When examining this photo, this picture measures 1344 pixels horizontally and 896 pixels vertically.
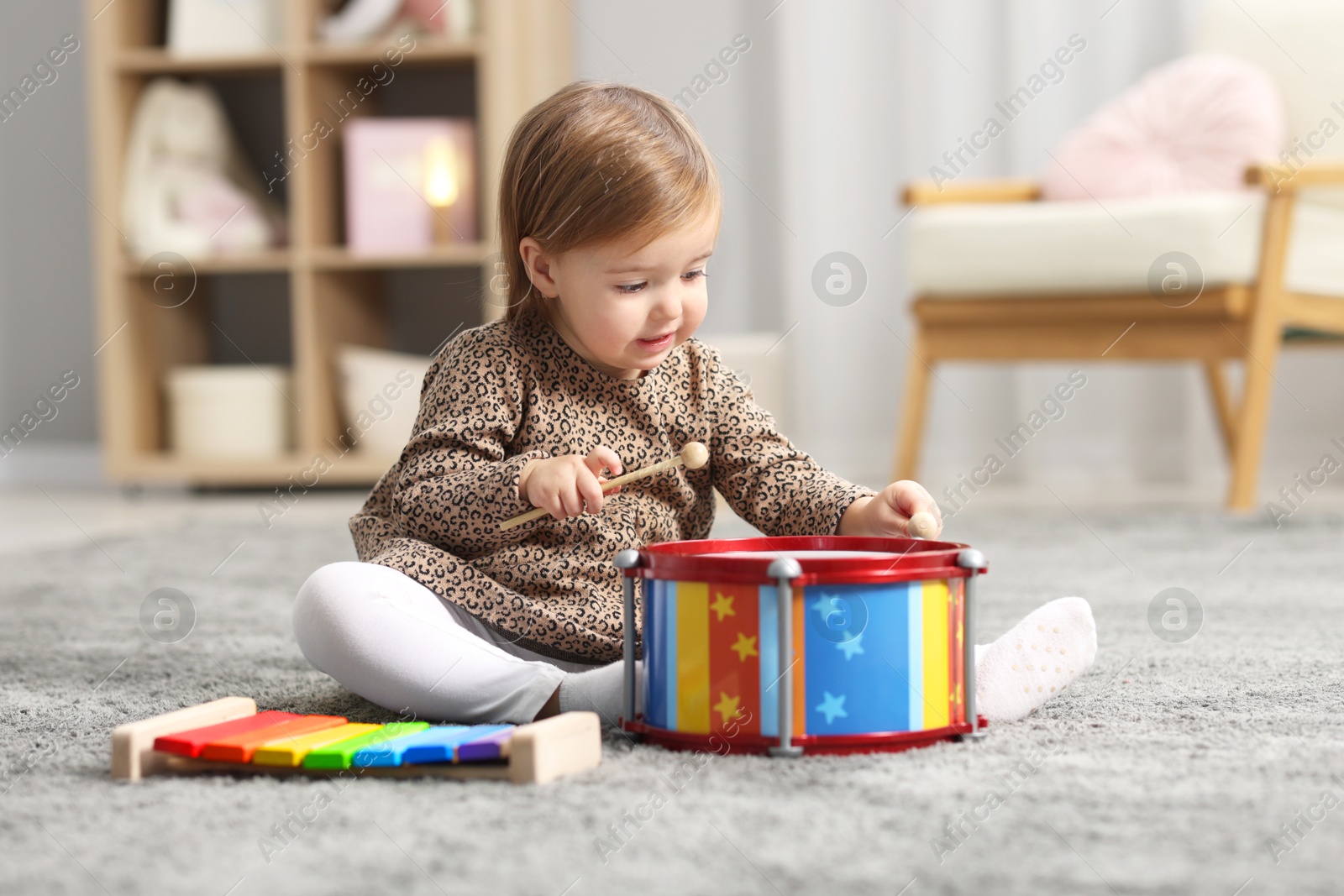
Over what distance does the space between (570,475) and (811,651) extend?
171mm

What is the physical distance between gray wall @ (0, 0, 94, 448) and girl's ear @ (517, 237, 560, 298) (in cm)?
247

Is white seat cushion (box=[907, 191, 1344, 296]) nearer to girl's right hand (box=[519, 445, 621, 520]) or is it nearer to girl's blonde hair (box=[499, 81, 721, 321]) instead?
girl's blonde hair (box=[499, 81, 721, 321])

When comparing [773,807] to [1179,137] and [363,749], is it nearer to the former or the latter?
[363,749]

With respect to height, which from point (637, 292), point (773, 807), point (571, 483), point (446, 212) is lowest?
point (773, 807)

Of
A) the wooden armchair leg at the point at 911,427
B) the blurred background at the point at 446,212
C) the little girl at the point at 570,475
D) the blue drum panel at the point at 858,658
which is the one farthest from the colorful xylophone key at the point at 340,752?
the blurred background at the point at 446,212

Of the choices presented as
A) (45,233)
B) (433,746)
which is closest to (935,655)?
(433,746)

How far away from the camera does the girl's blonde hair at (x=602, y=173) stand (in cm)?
87

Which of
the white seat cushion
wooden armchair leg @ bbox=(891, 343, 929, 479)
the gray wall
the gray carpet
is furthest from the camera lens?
the gray wall

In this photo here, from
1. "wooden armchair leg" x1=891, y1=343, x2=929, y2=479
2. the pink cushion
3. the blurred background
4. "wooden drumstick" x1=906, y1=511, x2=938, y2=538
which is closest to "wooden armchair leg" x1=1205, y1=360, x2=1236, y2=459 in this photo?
the blurred background

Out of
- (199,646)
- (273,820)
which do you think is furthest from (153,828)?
(199,646)

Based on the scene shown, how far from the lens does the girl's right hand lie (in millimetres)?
Result: 787

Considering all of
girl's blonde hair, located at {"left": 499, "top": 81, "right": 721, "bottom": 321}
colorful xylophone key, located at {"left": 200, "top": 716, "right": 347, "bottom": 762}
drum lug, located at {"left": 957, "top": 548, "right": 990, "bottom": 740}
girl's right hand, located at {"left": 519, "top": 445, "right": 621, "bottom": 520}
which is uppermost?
girl's blonde hair, located at {"left": 499, "top": 81, "right": 721, "bottom": 321}

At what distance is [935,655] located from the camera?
2.44ft

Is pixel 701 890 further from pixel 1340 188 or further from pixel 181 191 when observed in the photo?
pixel 181 191
